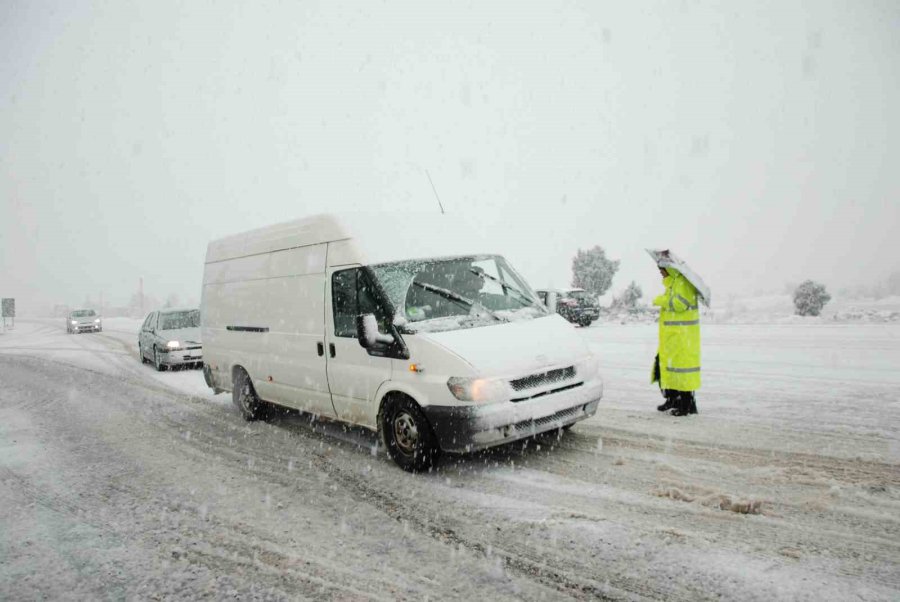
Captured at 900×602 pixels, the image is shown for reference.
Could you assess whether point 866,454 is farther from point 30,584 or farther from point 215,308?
point 215,308

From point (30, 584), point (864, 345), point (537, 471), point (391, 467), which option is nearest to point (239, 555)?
point (30, 584)

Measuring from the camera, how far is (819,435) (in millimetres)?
5363

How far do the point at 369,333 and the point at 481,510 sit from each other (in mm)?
1753

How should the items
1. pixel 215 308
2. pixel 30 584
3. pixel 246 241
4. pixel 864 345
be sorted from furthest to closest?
1. pixel 864 345
2. pixel 215 308
3. pixel 246 241
4. pixel 30 584

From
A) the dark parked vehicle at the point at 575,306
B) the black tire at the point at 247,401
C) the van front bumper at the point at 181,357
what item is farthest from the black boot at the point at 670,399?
the dark parked vehicle at the point at 575,306

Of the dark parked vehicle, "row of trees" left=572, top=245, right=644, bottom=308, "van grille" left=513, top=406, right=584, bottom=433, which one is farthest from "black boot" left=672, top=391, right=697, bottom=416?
"row of trees" left=572, top=245, right=644, bottom=308

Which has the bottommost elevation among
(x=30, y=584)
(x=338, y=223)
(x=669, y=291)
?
(x=30, y=584)

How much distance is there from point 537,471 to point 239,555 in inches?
95.9

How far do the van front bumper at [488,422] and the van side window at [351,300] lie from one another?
1086 millimetres

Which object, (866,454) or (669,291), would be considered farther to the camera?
(669,291)

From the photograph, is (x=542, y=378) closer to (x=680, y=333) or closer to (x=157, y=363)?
(x=680, y=333)

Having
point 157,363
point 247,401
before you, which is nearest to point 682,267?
point 247,401

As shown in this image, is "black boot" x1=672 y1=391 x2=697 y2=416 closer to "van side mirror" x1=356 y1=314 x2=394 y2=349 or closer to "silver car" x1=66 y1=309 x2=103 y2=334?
"van side mirror" x1=356 y1=314 x2=394 y2=349

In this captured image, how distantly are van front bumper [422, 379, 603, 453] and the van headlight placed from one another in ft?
1.40
